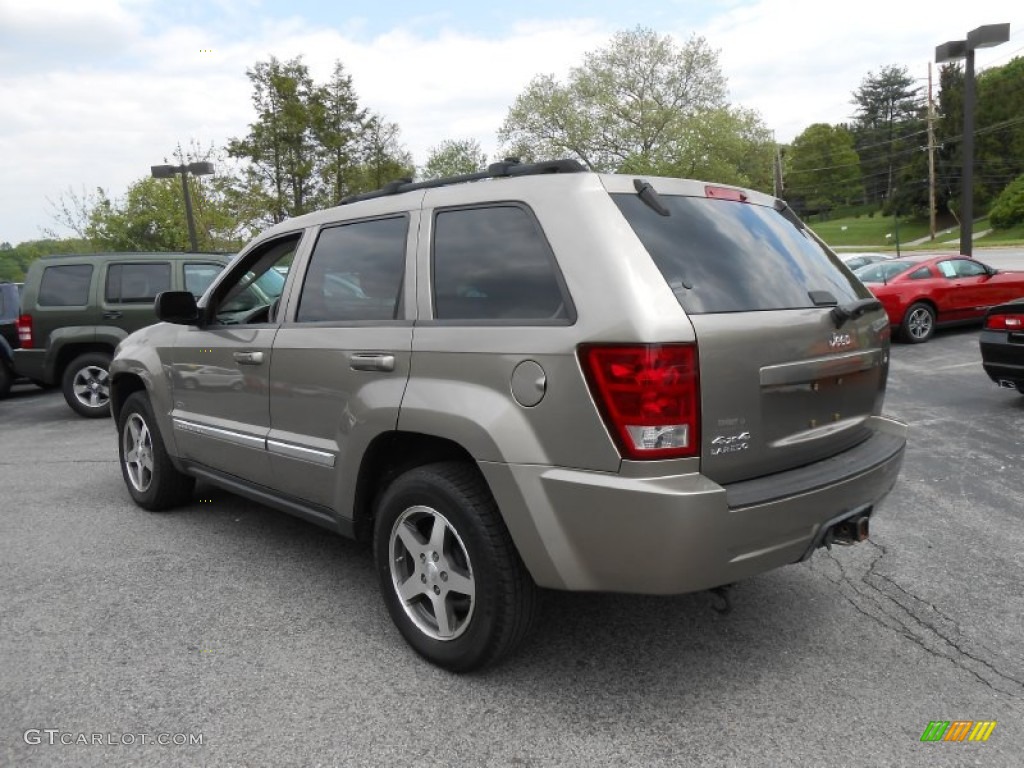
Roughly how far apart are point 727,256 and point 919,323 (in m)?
11.5

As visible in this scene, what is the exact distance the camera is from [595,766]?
2371 mm

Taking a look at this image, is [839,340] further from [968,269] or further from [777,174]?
[777,174]

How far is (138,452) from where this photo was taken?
5.21 m

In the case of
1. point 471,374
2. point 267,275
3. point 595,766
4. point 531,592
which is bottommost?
point 595,766

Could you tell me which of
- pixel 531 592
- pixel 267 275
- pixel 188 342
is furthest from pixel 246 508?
pixel 531 592

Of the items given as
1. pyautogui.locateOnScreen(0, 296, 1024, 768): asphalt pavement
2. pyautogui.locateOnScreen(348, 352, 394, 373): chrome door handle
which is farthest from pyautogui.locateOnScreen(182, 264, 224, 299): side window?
pyautogui.locateOnScreen(348, 352, 394, 373): chrome door handle

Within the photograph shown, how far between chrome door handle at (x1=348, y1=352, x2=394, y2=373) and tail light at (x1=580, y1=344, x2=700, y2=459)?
95 centimetres

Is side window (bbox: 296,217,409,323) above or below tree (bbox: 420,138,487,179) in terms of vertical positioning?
below

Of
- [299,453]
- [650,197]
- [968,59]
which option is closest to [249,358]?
[299,453]

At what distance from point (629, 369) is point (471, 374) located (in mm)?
610

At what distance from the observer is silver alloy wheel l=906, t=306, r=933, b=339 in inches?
495

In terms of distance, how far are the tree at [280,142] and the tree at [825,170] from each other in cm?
8046

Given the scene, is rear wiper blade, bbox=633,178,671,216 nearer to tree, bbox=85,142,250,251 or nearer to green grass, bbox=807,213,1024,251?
tree, bbox=85,142,250,251

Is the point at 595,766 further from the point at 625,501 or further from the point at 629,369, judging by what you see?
the point at 629,369
